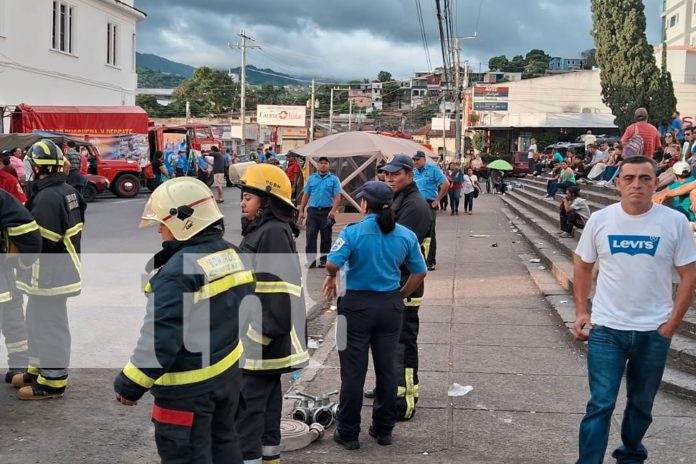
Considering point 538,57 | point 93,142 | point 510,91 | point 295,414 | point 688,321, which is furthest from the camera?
point 538,57

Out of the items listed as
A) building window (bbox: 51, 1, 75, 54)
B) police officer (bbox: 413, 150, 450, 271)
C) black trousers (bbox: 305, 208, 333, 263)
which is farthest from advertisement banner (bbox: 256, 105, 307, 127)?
black trousers (bbox: 305, 208, 333, 263)

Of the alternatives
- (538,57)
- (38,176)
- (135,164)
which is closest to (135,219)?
(135,164)

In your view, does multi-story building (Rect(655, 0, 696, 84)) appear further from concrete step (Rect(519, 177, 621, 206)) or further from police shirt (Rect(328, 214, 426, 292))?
police shirt (Rect(328, 214, 426, 292))

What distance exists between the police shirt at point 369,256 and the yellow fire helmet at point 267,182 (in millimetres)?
785

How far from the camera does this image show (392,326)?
17.5 ft

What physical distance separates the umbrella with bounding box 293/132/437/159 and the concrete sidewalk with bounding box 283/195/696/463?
662 cm

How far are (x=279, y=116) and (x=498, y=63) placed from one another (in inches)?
2887

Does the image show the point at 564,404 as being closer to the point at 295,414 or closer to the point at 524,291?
the point at 295,414

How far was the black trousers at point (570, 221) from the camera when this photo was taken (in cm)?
1430

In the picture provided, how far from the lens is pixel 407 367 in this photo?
602 centimetres

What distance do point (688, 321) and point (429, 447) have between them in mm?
3163

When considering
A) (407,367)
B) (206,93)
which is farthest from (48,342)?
(206,93)

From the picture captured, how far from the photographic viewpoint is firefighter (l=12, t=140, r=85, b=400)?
6168 mm

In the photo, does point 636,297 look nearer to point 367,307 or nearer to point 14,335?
point 367,307
